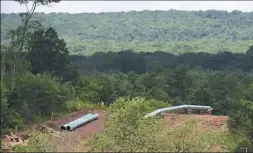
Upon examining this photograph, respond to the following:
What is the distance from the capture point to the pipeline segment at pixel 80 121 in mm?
29094

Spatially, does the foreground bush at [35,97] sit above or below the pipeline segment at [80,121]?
above

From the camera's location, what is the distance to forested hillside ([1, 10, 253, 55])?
120 meters

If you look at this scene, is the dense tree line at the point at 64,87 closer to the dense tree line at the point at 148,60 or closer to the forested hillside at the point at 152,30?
the dense tree line at the point at 148,60

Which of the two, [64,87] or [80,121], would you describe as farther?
[64,87]

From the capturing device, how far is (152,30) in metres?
151

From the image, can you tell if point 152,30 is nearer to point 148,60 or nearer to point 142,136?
point 148,60

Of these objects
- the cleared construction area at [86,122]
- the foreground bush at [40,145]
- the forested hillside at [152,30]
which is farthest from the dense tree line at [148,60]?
the foreground bush at [40,145]

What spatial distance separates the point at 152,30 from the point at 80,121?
121668mm

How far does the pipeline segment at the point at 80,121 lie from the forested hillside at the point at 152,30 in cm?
7678

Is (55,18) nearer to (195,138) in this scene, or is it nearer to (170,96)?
(170,96)

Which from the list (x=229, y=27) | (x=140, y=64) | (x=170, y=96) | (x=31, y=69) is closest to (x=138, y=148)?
(x=31, y=69)

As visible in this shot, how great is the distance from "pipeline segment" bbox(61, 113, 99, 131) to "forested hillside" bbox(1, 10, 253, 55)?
7678 cm

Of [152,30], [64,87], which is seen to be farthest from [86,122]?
[152,30]

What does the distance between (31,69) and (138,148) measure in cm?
2365
